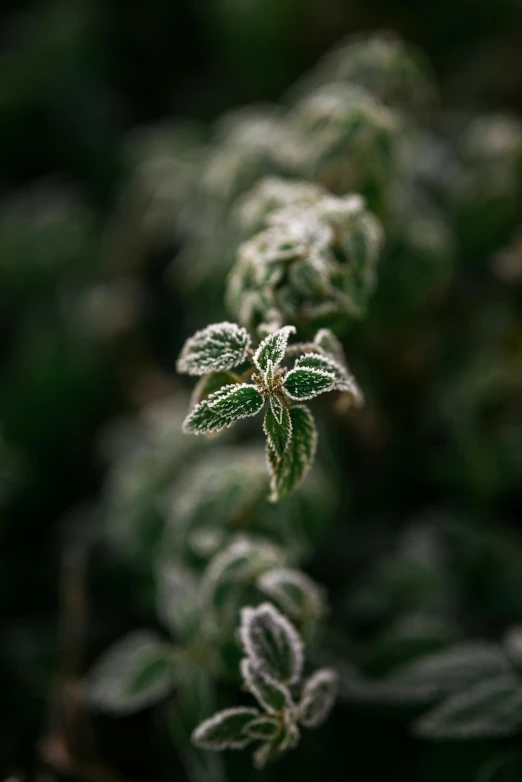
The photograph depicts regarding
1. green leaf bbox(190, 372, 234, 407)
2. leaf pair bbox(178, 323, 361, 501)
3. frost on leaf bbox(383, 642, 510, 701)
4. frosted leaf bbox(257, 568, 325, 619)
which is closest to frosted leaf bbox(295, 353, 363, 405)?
leaf pair bbox(178, 323, 361, 501)

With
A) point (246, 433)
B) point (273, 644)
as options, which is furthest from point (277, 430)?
point (246, 433)

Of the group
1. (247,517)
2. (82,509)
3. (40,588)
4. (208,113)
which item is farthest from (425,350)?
(208,113)

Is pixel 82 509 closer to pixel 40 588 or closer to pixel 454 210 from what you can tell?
pixel 40 588

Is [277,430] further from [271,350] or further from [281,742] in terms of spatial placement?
[281,742]

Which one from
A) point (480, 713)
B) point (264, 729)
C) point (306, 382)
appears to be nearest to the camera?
point (306, 382)

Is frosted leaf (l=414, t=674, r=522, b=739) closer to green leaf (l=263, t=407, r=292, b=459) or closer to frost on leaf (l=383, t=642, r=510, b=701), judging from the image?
frost on leaf (l=383, t=642, r=510, b=701)

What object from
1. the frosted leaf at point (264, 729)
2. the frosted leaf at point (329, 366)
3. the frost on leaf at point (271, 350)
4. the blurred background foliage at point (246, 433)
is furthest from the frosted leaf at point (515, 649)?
the frost on leaf at point (271, 350)
